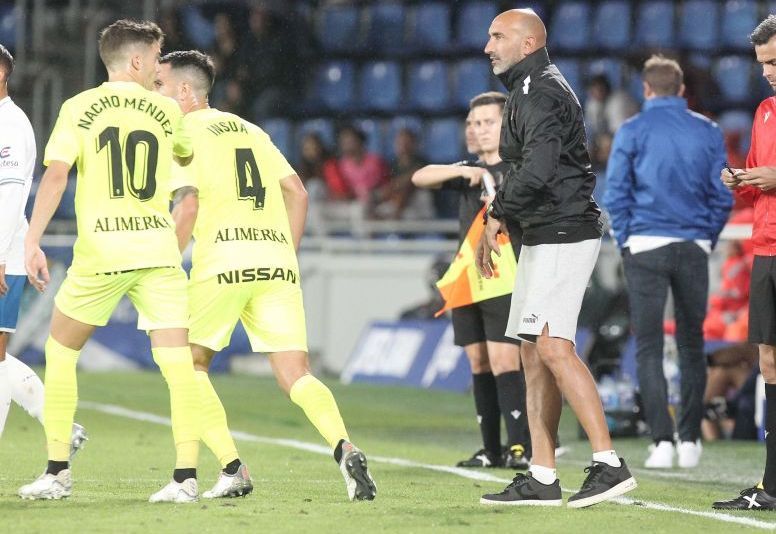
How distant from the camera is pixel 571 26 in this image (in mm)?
19922

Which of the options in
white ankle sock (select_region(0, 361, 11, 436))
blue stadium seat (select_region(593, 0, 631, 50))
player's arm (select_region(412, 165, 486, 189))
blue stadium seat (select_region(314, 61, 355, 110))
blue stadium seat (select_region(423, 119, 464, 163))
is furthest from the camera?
blue stadium seat (select_region(314, 61, 355, 110))

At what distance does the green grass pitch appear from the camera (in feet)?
19.9

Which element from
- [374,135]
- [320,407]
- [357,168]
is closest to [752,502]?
[320,407]

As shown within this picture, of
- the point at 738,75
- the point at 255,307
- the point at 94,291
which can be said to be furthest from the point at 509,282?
the point at 738,75

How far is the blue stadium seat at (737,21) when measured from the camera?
19016 millimetres

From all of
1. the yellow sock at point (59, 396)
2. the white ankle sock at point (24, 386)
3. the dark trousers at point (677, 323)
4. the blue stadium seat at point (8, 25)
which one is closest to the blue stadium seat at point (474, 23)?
the blue stadium seat at point (8, 25)

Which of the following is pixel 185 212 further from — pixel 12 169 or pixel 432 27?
pixel 432 27

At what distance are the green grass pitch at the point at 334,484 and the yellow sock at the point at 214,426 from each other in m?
0.24

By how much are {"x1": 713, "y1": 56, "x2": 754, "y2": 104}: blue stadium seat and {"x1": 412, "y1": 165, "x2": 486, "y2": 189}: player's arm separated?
10.4 m

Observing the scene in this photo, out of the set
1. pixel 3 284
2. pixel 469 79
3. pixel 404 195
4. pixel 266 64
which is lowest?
pixel 404 195

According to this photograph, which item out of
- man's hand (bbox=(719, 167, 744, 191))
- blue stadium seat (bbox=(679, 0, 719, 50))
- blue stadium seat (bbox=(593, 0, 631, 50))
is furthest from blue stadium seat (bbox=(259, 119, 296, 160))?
man's hand (bbox=(719, 167, 744, 191))

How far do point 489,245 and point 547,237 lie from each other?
0.26m

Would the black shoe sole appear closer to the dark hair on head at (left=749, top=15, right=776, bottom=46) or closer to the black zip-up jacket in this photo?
the black zip-up jacket

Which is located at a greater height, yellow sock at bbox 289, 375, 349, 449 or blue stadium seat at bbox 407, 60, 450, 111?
blue stadium seat at bbox 407, 60, 450, 111
